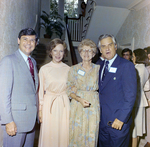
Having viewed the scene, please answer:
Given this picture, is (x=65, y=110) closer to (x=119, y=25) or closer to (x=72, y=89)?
(x=72, y=89)

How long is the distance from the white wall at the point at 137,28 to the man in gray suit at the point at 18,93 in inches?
132

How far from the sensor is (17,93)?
1577mm

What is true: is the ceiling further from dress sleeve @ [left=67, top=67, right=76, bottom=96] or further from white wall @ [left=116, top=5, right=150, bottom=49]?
dress sleeve @ [left=67, top=67, right=76, bottom=96]

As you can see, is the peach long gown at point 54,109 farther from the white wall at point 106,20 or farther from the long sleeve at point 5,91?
the white wall at point 106,20

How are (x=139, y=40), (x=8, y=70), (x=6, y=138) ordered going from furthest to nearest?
(x=139, y=40) < (x=6, y=138) < (x=8, y=70)

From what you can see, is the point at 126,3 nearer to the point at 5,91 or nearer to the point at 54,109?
the point at 54,109

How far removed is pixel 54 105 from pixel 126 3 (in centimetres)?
419

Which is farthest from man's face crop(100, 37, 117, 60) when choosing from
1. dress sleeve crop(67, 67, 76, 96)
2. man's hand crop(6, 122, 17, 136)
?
man's hand crop(6, 122, 17, 136)

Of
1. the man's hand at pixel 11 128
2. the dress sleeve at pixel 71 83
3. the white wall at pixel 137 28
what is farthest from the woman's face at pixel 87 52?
the white wall at pixel 137 28

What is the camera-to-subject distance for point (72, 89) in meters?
2.07

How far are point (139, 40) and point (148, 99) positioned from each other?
2.24m

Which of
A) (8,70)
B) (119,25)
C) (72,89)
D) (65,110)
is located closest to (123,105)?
(72,89)

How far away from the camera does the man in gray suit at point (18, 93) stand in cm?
147

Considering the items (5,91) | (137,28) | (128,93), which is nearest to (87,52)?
(128,93)
